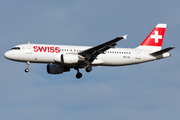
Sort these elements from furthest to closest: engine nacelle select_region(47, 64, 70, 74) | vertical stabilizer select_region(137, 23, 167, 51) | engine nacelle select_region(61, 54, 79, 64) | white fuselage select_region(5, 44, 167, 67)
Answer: vertical stabilizer select_region(137, 23, 167, 51), engine nacelle select_region(47, 64, 70, 74), white fuselage select_region(5, 44, 167, 67), engine nacelle select_region(61, 54, 79, 64)

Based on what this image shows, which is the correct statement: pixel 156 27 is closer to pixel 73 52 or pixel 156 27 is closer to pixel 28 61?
pixel 73 52

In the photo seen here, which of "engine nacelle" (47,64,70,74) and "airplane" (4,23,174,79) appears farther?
"engine nacelle" (47,64,70,74)

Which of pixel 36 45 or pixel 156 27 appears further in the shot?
pixel 156 27

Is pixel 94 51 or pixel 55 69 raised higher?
pixel 94 51

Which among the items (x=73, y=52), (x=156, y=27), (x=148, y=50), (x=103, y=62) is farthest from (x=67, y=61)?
(x=156, y=27)

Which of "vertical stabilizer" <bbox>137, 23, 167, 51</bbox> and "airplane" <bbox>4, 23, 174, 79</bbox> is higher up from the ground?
"vertical stabilizer" <bbox>137, 23, 167, 51</bbox>

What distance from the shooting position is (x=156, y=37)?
54938 mm

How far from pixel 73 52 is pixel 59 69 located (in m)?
5.05

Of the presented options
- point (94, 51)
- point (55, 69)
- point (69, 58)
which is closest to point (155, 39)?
point (94, 51)

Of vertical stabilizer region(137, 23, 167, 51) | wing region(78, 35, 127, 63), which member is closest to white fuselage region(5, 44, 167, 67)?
wing region(78, 35, 127, 63)

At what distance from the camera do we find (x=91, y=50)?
4641 cm

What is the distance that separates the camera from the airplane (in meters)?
46.7

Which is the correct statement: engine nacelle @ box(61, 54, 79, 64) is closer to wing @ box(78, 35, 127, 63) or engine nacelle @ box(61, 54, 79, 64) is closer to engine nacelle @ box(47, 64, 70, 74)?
wing @ box(78, 35, 127, 63)

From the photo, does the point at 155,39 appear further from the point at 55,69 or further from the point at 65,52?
the point at 55,69
